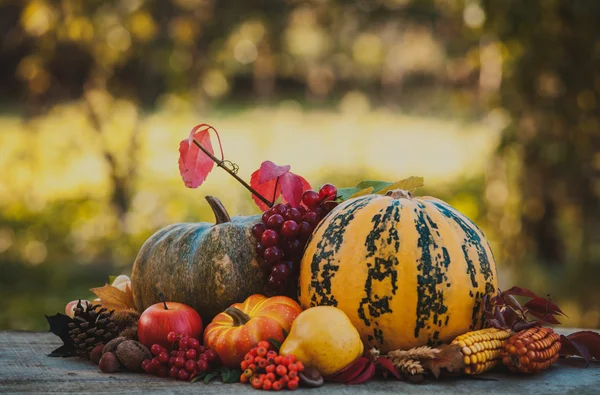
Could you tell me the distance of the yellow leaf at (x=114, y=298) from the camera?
247cm

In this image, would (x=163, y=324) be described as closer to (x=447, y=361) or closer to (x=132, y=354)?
(x=132, y=354)

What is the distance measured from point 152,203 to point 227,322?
4921mm

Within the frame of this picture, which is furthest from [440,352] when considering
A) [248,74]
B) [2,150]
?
[248,74]

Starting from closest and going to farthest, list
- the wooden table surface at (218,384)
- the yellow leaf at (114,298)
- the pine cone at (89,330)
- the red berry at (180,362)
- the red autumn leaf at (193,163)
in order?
the wooden table surface at (218,384) < the red berry at (180,362) < the pine cone at (89,330) < the red autumn leaf at (193,163) < the yellow leaf at (114,298)

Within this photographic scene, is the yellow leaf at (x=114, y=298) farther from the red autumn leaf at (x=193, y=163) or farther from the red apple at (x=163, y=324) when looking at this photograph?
the red autumn leaf at (x=193, y=163)

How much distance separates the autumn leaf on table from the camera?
2383 mm

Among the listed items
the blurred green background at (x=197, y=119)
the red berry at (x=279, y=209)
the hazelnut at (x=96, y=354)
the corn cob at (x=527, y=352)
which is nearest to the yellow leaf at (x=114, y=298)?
the hazelnut at (x=96, y=354)

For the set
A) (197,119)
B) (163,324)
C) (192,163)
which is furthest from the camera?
→ (197,119)

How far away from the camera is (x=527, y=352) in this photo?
202 cm

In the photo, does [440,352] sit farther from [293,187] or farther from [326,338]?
[293,187]

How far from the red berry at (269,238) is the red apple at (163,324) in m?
0.29

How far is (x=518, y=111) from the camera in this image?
17.5 ft

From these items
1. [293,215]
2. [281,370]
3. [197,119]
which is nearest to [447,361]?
[281,370]

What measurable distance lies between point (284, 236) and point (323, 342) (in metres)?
A: 0.43
